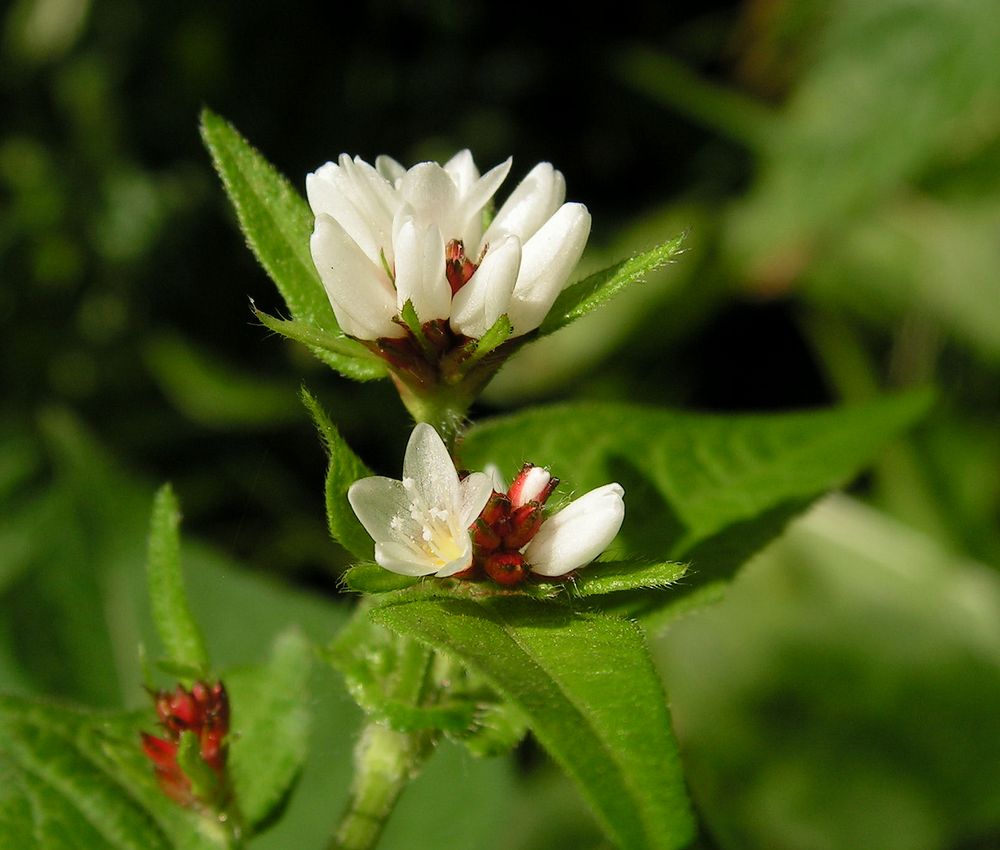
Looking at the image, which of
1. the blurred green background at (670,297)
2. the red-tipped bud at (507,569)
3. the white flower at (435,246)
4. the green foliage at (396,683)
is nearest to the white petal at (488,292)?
the white flower at (435,246)

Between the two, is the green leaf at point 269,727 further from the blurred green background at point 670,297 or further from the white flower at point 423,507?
the blurred green background at point 670,297

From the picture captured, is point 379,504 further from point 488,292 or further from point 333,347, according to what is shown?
point 488,292

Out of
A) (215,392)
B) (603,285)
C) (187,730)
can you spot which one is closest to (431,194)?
(603,285)

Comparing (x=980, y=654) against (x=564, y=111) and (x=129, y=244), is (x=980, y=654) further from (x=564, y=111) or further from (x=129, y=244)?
(x=129, y=244)

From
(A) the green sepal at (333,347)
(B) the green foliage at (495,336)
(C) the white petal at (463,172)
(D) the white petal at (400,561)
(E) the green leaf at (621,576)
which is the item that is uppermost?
(C) the white petal at (463,172)

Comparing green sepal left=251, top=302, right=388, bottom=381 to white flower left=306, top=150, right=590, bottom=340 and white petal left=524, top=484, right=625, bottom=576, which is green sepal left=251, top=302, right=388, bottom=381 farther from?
white petal left=524, top=484, right=625, bottom=576

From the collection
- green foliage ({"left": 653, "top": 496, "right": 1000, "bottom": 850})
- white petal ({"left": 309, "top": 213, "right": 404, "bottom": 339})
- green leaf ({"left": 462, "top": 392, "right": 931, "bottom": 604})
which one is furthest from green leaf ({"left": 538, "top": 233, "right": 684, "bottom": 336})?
green foliage ({"left": 653, "top": 496, "right": 1000, "bottom": 850})

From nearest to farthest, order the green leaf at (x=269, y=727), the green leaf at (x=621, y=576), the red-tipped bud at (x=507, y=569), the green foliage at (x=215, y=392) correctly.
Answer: the green leaf at (x=621, y=576) < the red-tipped bud at (x=507, y=569) < the green leaf at (x=269, y=727) < the green foliage at (x=215, y=392)
